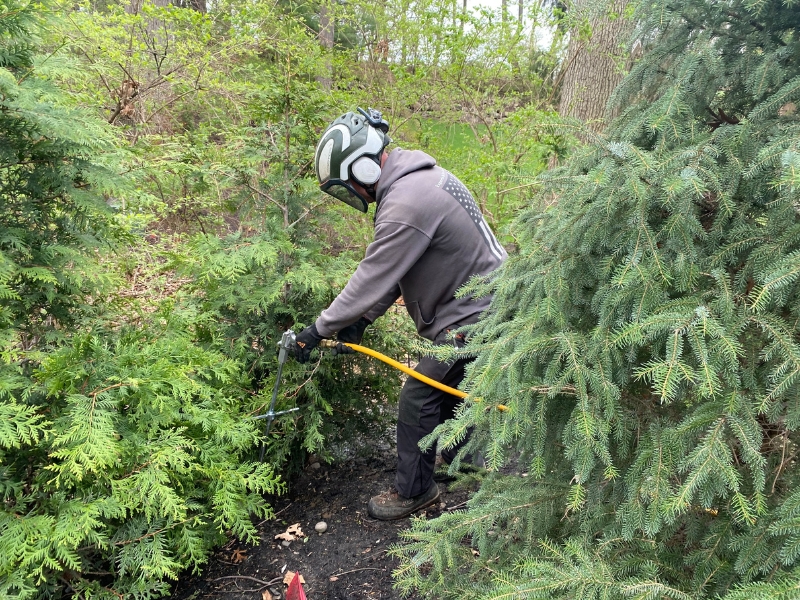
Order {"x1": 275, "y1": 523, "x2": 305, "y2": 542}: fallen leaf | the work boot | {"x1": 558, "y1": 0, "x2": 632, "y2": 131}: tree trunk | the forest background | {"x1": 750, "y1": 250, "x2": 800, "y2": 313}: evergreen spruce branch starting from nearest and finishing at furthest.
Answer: {"x1": 750, "y1": 250, "x2": 800, "y2": 313}: evergreen spruce branch, the forest background, {"x1": 275, "y1": 523, "x2": 305, "y2": 542}: fallen leaf, the work boot, {"x1": 558, "y1": 0, "x2": 632, "y2": 131}: tree trunk

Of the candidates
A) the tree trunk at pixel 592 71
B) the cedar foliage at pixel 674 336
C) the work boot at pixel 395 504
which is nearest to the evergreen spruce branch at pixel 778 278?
the cedar foliage at pixel 674 336

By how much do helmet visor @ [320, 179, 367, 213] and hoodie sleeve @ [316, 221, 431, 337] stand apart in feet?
1.18

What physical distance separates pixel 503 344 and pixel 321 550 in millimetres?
2057

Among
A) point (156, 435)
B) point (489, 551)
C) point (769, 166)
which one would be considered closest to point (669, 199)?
point (769, 166)

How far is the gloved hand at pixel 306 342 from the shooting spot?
9.95 ft

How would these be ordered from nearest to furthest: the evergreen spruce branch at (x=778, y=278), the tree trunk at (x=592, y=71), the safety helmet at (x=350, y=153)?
the evergreen spruce branch at (x=778, y=278) < the safety helmet at (x=350, y=153) < the tree trunk at (x=592, y=71)

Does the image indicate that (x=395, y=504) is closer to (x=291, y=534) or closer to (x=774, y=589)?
(x=291, y=534)

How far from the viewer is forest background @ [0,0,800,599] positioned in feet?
4.43

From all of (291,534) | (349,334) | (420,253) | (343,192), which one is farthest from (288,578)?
(343,192)

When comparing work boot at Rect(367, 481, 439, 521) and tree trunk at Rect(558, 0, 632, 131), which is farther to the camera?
tree trunk at Rect(558, 0, 632, 131)

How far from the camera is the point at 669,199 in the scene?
1.39 m

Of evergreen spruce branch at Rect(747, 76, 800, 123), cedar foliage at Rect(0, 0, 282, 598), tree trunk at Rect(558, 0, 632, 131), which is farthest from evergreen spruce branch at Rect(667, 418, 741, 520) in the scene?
tree trunk at Rect(558, 0, 632, 131)

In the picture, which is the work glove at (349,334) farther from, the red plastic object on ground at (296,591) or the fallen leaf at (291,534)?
the red plastic object on ground at (296,591)

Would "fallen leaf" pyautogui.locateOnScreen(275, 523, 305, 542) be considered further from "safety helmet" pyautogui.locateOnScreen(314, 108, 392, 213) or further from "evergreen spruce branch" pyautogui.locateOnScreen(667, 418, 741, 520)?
"evergreen spruce branch" pyautogui.locateOnScreen(667, 418, 741, 520)
